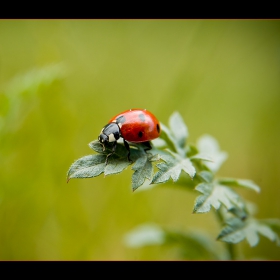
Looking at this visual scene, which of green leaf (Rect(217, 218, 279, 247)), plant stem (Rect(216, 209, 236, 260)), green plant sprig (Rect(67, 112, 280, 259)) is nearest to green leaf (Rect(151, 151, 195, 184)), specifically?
green plant sprig (Rect(67, 112, 280, 259))

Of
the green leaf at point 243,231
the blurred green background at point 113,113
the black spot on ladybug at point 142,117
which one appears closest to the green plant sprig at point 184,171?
the green leaf at point 243,231

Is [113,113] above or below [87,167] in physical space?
below

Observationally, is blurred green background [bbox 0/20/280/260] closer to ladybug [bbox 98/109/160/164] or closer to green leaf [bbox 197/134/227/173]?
green leaf [bbox 197/134/227/173]

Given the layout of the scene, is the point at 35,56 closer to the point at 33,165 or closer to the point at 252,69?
the point at 33,165

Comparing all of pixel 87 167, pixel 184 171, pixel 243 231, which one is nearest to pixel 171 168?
pixel 184 171

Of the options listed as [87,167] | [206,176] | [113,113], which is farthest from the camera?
[113,113]

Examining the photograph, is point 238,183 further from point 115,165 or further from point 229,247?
point 115,165
